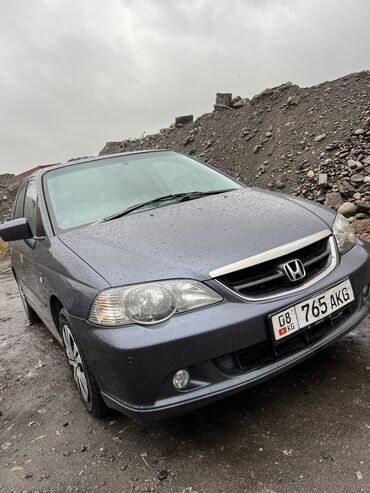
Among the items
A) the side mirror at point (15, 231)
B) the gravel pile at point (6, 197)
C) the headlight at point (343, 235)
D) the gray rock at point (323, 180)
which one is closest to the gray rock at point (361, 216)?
the gray rock at point (323, 180)

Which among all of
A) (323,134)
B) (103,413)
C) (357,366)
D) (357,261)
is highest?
(323,134)

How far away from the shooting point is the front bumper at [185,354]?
203cm

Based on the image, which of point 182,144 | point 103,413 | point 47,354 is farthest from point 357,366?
point 182,144

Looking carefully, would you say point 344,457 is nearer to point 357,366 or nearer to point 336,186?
point 357,366

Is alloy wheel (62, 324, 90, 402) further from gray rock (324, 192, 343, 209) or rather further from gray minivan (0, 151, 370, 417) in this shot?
gray rock (324, 192, 343, 209)

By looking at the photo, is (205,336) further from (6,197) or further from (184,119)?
(6,197)

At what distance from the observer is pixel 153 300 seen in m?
2.11

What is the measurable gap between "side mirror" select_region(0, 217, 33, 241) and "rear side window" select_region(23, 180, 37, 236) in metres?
0.18

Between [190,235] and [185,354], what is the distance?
677 millimetres

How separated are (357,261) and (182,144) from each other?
12.8 metres

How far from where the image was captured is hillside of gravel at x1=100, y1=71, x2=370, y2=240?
8281 mm

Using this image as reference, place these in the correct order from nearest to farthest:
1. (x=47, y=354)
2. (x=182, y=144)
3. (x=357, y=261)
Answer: (x=357, y=261) < (x=47, y=354) < (x=182, y=144)

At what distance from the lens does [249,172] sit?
11.4 m

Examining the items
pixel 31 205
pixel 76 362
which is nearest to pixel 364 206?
pixel 31 205
